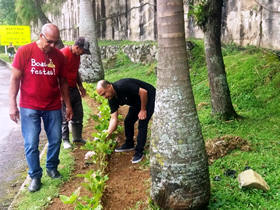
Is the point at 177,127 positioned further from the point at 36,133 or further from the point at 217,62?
the point at 217,62

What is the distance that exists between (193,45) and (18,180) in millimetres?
7198

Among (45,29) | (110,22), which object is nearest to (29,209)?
(45,29)

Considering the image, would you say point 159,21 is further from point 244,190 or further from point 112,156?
point 112,156

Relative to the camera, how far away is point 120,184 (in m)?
4.46

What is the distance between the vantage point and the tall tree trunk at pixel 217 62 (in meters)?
6.05

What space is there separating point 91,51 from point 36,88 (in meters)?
8.88

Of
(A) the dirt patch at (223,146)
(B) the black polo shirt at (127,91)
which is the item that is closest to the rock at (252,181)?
(A) the dirt patch at (223,146)

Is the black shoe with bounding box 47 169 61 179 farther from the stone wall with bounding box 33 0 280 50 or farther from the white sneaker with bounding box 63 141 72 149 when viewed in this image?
the stone wall with bounding box 33 0 280 50

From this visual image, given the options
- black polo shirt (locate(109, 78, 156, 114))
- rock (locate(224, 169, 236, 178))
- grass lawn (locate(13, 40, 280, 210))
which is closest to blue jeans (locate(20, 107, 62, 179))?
grass lawn (locate(13, 40, 280, 210))

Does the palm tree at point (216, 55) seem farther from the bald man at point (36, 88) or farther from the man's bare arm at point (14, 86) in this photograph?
the man's bare arm at point (14, 86)

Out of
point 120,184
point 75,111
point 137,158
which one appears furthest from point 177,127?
point 75,111

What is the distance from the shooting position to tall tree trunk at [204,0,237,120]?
605 cm

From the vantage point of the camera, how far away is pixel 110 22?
18.7 metres

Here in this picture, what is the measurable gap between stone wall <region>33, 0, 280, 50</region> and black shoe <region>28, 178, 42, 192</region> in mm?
6498
